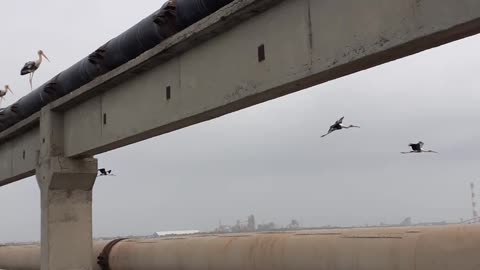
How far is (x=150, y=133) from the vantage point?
9438 millimetres

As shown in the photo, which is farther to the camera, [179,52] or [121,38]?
[121,38]

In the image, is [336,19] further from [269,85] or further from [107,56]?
[107,56]

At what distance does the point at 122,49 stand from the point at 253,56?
3772 millimetres

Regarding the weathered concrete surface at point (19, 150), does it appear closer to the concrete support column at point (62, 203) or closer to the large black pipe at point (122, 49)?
the large black pipe at point (122, 49)

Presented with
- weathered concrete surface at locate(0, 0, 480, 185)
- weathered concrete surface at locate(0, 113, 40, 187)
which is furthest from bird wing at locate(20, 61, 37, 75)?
weathered concrete surface at locate(0, 0, 480, 185)

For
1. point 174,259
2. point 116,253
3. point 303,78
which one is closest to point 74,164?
point 116,253

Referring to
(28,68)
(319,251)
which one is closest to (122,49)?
(319,251)

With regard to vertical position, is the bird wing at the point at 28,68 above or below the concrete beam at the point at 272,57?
above

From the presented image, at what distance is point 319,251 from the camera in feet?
25.0

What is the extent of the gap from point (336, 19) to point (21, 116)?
36.0 ft

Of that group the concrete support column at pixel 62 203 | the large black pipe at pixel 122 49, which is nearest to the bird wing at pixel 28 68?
the large black pipe at pixel 122 49

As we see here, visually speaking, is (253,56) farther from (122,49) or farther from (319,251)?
(122,49)

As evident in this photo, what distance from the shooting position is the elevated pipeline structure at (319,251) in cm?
592

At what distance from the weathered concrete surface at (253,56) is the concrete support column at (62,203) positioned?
Result: 114cm
